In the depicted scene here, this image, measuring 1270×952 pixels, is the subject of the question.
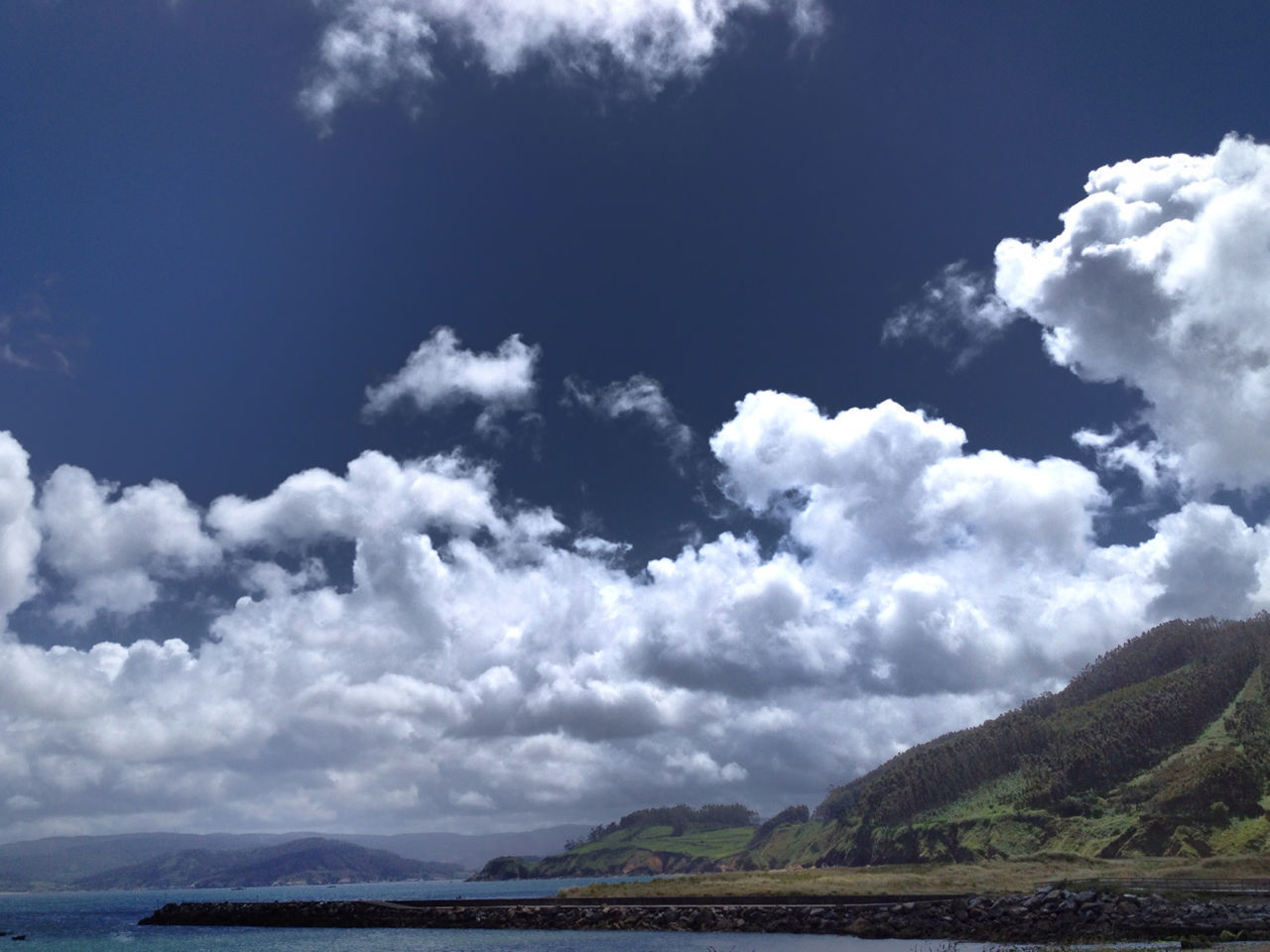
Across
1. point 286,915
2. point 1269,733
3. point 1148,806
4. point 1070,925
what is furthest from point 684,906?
point 1269,733

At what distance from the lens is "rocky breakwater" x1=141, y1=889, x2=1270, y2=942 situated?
62344 millimetres

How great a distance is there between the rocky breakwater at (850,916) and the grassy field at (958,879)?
10.4 m

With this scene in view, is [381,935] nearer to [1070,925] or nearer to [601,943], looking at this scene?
[601,943]

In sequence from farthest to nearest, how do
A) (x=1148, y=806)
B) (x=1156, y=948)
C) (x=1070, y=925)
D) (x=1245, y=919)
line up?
(x=1148, y=806)
(x=1070, y=925)
(x=1245, y=919)
(x=1156, y=948)

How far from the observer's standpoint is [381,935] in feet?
319

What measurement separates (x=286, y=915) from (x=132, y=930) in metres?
22.7

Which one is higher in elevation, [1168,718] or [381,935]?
[1168,718]

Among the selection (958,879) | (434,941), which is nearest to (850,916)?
(958,879)

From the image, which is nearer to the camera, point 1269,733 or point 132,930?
point 132,930

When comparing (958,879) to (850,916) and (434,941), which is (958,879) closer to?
(850,916)

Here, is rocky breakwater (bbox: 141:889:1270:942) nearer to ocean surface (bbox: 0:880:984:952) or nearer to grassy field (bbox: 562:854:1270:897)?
ocean surface (bbox: 0:880:984:952)

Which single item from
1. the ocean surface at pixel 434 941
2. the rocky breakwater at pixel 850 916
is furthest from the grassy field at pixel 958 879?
the ocean surface at pixel 434 941

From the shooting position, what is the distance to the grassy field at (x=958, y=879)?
102625 mm

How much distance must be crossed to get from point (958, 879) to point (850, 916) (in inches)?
1335
